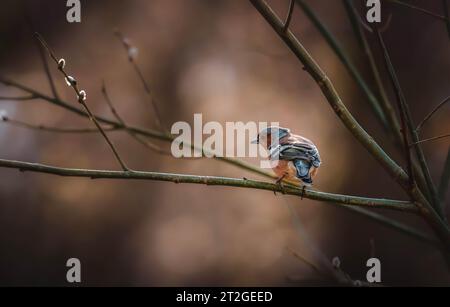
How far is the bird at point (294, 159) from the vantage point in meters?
2.56

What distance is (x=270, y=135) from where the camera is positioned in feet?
10.3

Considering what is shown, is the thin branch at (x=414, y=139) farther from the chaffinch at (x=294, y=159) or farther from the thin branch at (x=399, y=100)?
the chaffinch at (x=294, y=159)

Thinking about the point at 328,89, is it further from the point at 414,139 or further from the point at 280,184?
the point at 280,184

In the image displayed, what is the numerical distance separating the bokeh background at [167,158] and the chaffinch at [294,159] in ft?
9.17

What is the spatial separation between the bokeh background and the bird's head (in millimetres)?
2594

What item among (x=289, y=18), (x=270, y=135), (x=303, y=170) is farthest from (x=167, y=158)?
(x=289, y=18)

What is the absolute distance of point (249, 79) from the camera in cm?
692

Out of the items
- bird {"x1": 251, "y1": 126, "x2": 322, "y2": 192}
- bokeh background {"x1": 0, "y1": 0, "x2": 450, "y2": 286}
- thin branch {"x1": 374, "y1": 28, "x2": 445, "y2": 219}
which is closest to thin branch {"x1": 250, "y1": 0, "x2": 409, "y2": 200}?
thin branch {"x1": 374, "y1": 28, "x2": 445, "y2": 219}

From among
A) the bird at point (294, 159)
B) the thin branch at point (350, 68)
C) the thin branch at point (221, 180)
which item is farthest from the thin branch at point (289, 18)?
the bird at point (294, 159)

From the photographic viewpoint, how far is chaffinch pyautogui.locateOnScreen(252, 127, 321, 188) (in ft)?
8.43

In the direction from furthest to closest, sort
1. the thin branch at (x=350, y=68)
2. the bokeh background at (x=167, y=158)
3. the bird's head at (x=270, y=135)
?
1. the bokeh background at (x=167, y=158)
2. the bird's head at (x=270, y=135)
3. the thin branch at (x=350, y=68)

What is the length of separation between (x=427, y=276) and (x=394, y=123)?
8.78 ft
